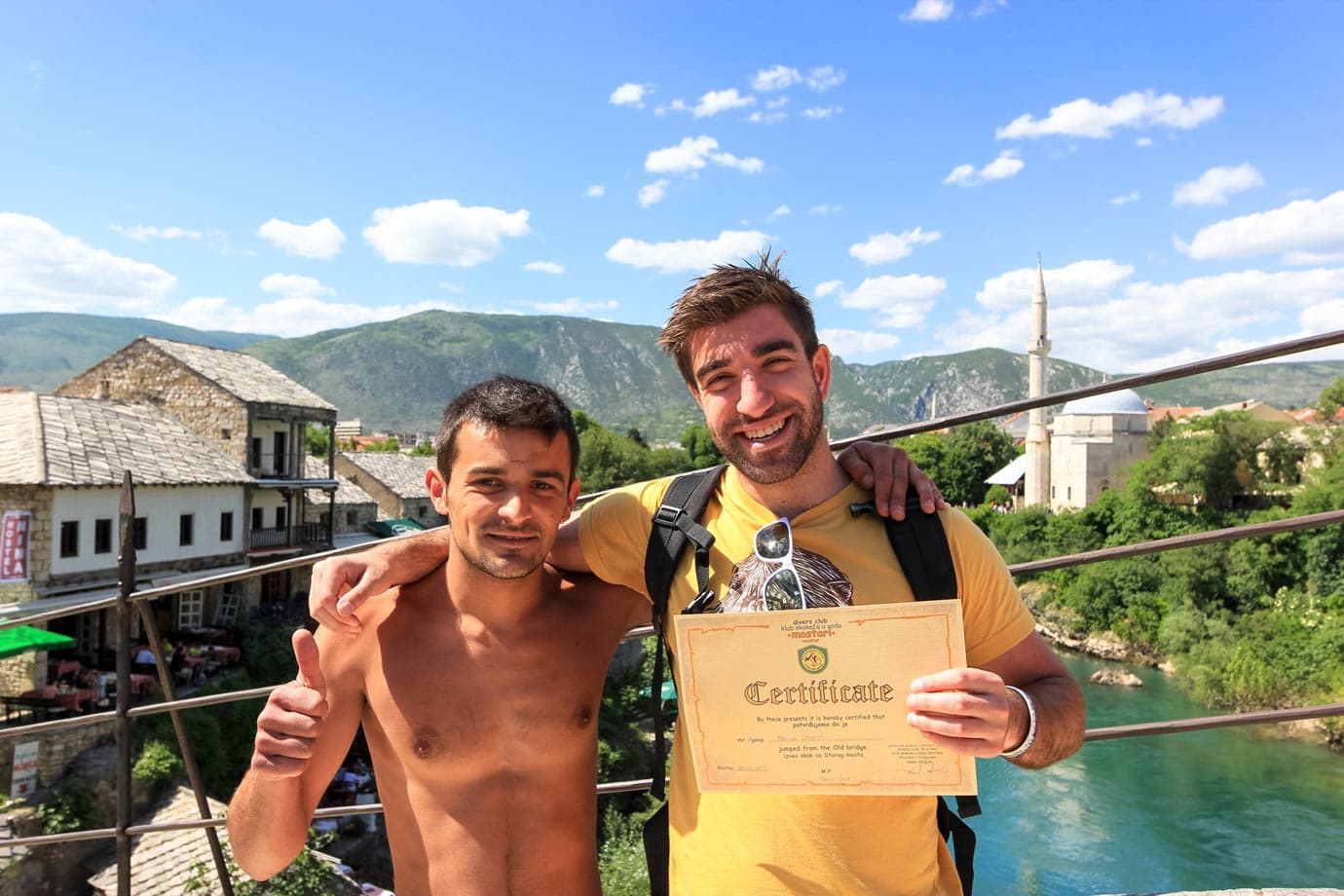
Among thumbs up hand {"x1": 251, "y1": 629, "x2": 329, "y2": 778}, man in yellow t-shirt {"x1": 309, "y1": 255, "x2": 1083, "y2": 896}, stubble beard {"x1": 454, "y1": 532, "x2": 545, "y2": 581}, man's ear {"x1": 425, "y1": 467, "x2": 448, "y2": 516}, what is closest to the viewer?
man in yellow t-shirt {"x1": 309, "y1": 255, "x2": 1083, "y2": 896}

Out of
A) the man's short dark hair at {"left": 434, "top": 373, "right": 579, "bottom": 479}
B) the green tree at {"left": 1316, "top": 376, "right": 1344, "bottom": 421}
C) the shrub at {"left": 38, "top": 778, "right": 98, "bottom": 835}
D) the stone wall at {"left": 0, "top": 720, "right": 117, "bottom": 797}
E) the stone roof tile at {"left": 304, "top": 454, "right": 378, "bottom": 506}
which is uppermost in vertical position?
the green tree at {"left": 1316, "top": 376, "right": 1344, "bottom": 421}

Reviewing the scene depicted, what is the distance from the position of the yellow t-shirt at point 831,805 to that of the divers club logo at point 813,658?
241 millimetres

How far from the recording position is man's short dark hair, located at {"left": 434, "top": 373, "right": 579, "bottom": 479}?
2059 mm

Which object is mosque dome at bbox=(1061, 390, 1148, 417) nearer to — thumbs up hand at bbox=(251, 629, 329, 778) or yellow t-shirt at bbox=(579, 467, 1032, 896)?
yellow t-shirt at bbox=(579, 467, 1032, 896)

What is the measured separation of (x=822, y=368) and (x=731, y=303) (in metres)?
0.26

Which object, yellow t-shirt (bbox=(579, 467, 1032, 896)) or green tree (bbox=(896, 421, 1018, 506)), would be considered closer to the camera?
yellow t-shirt (bbox=(579, 467, 1032, 896))

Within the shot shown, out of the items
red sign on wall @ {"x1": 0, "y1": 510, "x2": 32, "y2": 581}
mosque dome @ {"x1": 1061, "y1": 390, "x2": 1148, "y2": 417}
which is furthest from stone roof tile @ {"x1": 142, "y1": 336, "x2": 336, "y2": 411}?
mosque dome @ {"x1": 1061, "y1": 390, "x2": 1148, "y2": 417}

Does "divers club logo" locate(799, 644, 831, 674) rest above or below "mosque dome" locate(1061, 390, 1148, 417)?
below

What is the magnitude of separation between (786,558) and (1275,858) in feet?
83.4

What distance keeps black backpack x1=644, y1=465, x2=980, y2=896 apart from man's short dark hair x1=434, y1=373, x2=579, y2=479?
1.13 ft

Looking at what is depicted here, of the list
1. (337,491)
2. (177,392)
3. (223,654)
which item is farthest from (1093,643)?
(177,392)

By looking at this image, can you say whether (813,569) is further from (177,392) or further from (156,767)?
(177,392)

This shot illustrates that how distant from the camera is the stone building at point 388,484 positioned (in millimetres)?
33656

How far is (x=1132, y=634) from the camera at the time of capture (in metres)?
35.7
